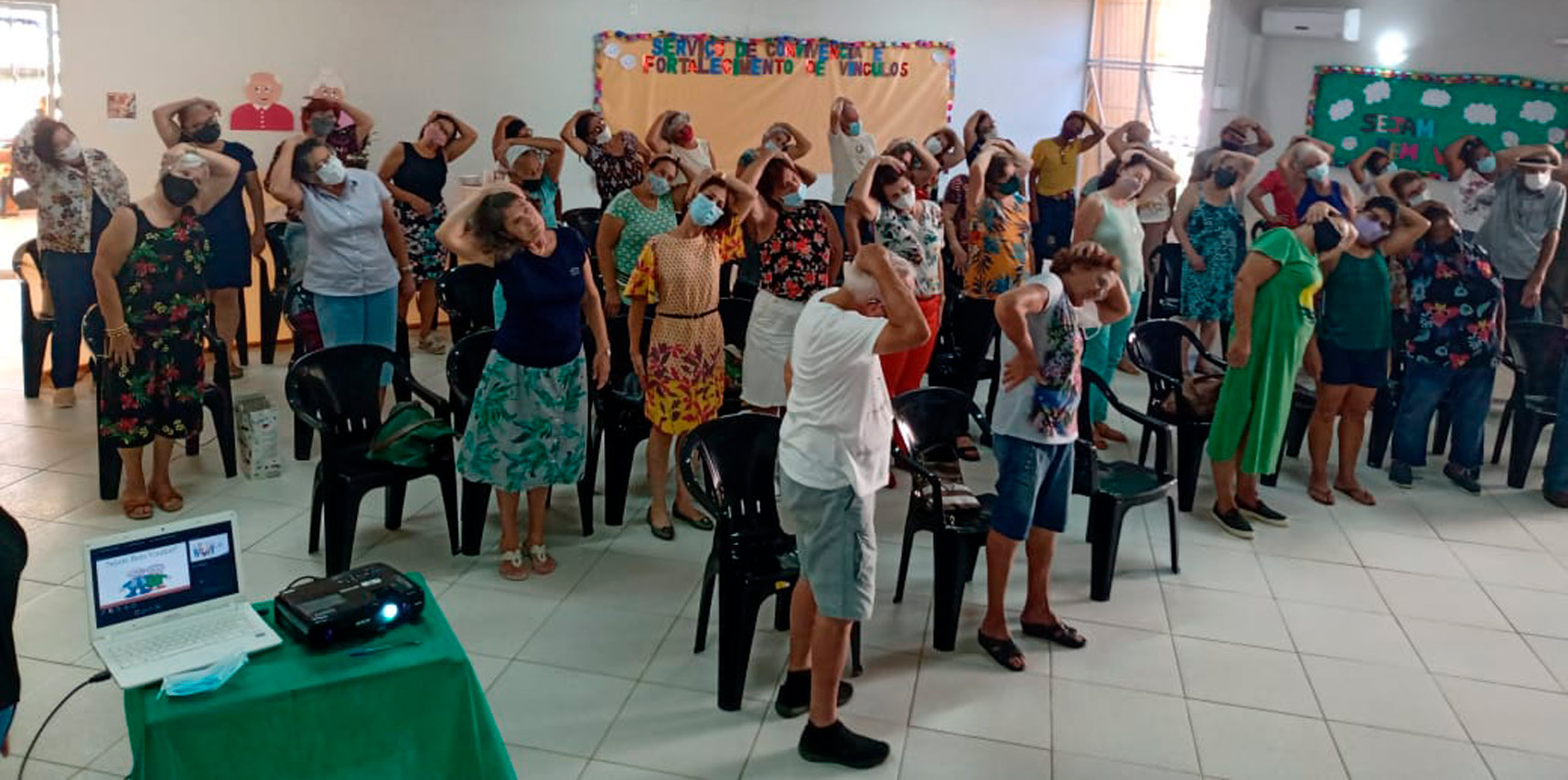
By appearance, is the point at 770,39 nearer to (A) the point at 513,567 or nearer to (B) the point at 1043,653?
(A) the point at 513,567

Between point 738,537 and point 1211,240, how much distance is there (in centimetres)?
416

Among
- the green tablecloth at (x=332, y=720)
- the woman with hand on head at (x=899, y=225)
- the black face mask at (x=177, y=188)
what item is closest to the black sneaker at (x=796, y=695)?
the green tablecloth at (x=332, y=720)

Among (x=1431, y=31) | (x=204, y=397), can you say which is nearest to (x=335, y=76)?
(x=204, y=397)

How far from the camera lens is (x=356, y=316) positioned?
217 inches

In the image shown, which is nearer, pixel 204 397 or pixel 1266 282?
pixel 1266 282

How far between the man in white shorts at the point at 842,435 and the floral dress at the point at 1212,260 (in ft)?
13.5

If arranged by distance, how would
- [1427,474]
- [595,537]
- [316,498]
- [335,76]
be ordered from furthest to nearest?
[335,76]
[1427,474]
[595,537]
[316,498]

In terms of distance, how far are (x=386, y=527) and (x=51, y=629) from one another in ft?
4.24

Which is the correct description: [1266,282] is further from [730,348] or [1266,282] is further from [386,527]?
[386,527]

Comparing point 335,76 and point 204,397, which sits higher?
point 335,76

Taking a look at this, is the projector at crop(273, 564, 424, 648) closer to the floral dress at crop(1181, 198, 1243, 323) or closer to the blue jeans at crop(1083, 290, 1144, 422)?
the blue jeans at crop(1083, 290, 1144, 422)

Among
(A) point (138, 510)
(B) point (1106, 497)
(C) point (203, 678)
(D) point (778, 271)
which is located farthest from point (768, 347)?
(C) point (203, 678)

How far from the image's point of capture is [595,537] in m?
5.02

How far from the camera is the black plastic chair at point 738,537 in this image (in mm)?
3738
